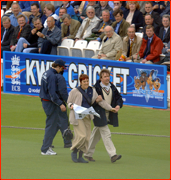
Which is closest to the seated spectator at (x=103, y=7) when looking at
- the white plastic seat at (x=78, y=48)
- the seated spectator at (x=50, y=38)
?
the white plastic seat at (x=78, y=48)

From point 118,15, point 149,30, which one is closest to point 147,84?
point 149,30

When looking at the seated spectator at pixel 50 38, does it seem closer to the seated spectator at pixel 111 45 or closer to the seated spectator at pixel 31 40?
the seated spectator at pixel 31 40

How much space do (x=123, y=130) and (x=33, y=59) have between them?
602cm

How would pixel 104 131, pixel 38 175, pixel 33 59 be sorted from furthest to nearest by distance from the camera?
pixel 33 59
pixel 104 131
pixel 38 175

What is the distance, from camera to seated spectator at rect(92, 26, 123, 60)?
50.4 feet

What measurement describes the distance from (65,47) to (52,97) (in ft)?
27.8

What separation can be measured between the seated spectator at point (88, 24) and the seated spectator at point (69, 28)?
0.88 feet

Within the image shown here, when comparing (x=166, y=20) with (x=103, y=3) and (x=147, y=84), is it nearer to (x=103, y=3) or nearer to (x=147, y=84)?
(x=147, y=84)

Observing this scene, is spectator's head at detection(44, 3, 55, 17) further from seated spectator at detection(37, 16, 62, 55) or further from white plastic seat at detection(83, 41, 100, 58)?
white plastic seat at detection(83, 41, 100, 58)

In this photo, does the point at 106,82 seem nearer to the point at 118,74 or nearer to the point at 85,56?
the point at 118,74

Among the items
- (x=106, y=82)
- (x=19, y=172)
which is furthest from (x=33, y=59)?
(x=19, y=172)

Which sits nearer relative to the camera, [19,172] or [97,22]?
[19,172]

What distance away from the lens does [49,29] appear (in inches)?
679

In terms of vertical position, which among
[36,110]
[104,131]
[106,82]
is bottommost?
[36,110]
